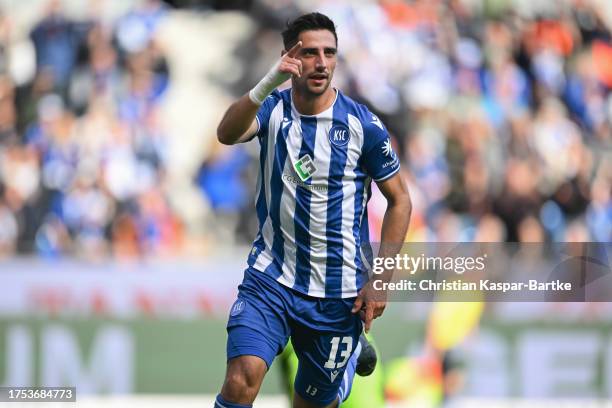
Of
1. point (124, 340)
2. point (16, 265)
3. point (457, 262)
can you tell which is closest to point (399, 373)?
point (457, 262)

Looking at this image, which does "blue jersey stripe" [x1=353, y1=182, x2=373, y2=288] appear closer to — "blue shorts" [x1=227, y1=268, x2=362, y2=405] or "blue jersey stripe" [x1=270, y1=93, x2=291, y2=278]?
"blue shorts" [x1=227, y1=268, x2=362, y2=405]

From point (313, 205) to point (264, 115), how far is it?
1.73ft

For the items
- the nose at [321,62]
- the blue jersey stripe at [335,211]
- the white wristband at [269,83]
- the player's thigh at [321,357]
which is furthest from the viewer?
the player's thigh at [321,357]

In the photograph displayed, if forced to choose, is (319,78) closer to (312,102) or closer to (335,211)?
(312,102)

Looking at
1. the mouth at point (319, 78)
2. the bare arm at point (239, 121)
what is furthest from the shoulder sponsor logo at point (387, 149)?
the bare arm at point (239, 121)

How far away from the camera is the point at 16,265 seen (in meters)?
10.2

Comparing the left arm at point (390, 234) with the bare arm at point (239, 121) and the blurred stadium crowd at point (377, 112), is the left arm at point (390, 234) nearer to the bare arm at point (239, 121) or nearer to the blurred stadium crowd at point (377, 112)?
the bare arm at point (239, 121)

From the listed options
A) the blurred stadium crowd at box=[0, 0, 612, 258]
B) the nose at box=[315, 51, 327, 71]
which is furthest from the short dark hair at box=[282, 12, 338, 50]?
the blurred stadium crowd at box=[0, 0, 612, 258]

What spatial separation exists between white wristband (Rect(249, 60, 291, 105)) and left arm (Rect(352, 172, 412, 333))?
0.85 m

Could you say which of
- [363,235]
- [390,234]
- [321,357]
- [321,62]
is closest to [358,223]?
[363,235]

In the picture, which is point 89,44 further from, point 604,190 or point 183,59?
point 604,190

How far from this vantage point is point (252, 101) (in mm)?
5320

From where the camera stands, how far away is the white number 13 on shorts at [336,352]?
5930 mm

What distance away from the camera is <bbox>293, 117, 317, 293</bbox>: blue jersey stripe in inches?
223
